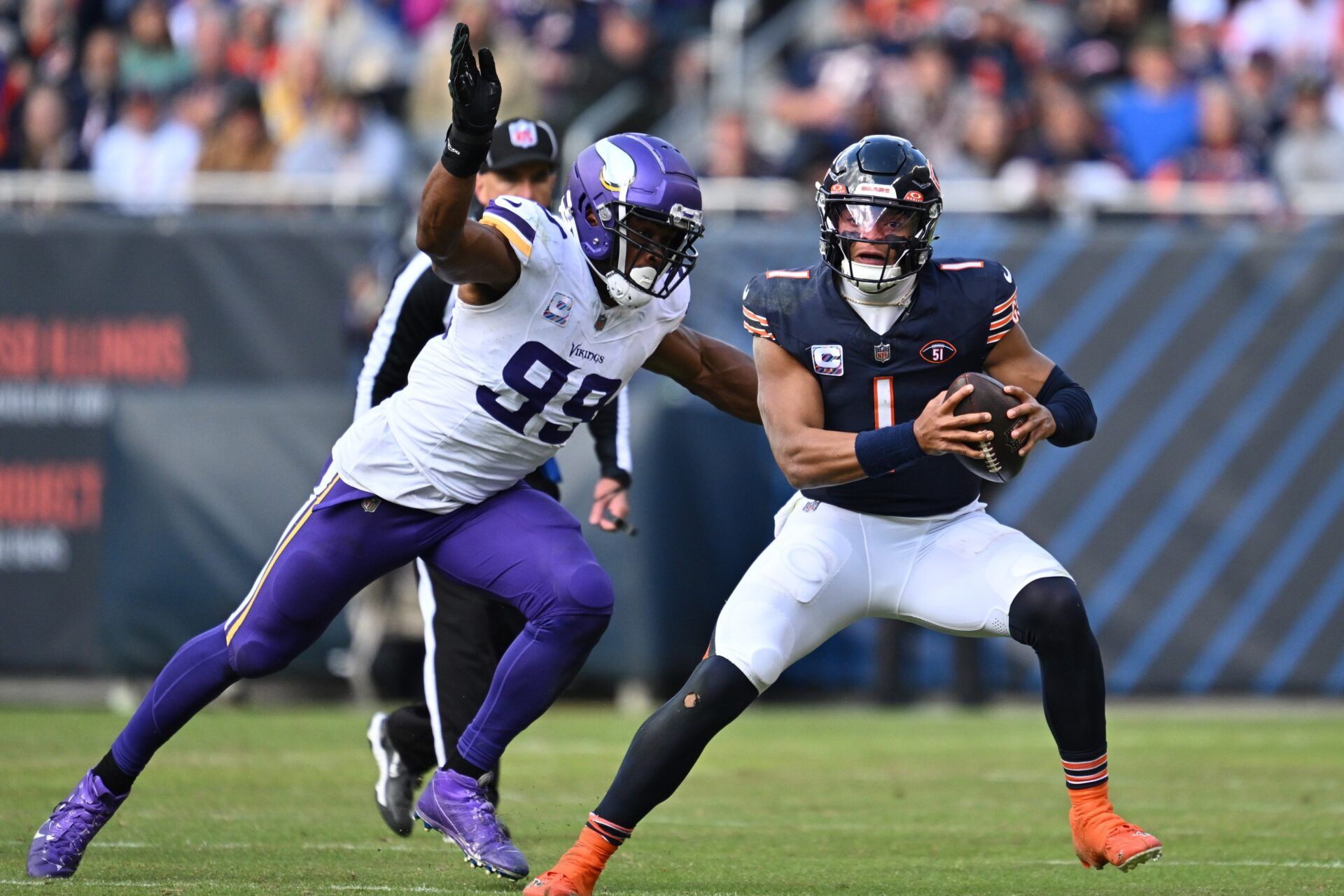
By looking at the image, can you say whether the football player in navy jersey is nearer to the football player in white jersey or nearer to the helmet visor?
the helmet visor

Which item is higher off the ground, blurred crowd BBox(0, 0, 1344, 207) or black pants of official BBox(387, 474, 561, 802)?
blurred crowd BBox(0, 0, 1344, 207)

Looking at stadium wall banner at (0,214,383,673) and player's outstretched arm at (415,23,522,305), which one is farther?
stadium wall banner at (0,214,383,673)

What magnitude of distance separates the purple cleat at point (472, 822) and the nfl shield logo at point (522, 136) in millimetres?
2022

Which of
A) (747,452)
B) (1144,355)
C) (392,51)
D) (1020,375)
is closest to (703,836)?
(1020,375)

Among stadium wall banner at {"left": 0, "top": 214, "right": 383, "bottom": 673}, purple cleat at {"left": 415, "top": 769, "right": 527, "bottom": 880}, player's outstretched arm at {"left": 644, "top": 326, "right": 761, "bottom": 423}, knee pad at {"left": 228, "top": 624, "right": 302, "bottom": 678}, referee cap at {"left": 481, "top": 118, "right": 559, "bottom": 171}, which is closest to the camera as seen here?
purple cleat at {"left": 415, "top": 769, "right": 527, "bottom": 880}

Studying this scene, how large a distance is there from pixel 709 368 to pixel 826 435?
2.47 ft

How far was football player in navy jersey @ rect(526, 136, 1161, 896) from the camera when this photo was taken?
14.0 feet

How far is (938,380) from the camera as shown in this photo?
4.61m

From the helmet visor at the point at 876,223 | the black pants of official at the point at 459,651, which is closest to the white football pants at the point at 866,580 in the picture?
the helmet visor at the point at 876,223

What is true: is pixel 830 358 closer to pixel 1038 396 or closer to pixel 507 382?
pixel 1038 396

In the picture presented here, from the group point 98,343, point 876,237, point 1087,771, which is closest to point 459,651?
point 876,237

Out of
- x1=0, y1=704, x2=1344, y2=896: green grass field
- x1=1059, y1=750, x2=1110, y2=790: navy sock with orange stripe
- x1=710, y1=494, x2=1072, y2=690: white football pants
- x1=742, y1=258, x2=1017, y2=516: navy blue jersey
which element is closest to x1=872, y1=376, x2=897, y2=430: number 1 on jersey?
x1=742, y1=258, x2=1017, y2=516: navy blue jersey

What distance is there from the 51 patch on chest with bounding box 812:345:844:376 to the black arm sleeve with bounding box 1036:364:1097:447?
495 millimetres

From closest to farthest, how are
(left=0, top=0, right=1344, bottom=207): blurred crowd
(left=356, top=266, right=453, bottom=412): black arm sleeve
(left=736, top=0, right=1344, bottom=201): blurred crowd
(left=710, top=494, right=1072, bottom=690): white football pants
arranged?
(left=710, top=494, right=1072, bottom=690): white football pants
(left=356, top=266, right=453, bottom=412): black arm sleeve
(left=736, top=0, right=1344, bottom=201): blurred crowd
(left=0, top=0, right=1344, bottom=207): blurred crowd
